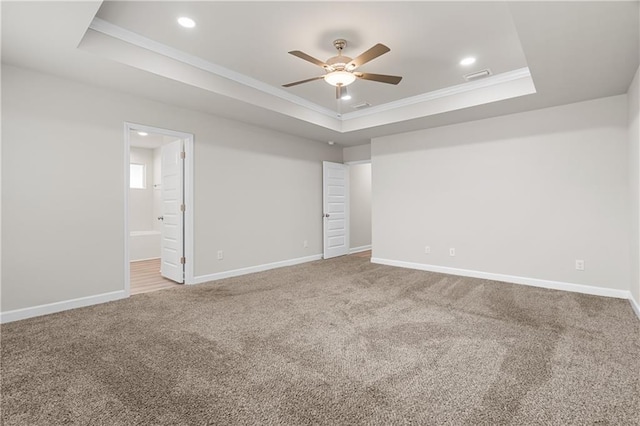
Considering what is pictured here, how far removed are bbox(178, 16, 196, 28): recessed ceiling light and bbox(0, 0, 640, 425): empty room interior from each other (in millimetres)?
32

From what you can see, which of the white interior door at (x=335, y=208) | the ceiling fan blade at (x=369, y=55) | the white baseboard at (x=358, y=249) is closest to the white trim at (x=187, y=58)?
the ceiling fan blade at (x=369, y=55)

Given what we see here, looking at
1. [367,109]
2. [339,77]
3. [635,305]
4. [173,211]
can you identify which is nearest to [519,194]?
[635,305]

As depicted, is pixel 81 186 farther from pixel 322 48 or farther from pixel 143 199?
pixel 143 199

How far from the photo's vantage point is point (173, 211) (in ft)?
15.6

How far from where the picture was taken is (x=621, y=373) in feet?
6.78

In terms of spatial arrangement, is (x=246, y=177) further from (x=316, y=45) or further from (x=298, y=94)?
(x=316, y=45)

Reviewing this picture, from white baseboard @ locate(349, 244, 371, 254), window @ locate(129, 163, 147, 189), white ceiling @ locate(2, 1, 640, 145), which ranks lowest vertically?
white baseboard @ locate(349, 244, 371, 254)

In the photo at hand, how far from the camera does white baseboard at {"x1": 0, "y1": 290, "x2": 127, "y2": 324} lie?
305 centimetres

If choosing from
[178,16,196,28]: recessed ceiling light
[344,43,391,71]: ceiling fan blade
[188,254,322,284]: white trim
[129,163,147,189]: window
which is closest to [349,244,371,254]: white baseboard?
[188,254,322,284]: white trim

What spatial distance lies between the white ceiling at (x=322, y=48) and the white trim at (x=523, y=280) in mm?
2405

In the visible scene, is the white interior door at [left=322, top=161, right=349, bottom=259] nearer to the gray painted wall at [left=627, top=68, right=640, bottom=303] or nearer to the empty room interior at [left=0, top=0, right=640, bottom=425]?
the empty room interior at [left=0, top=0, right=640, bottom=425]

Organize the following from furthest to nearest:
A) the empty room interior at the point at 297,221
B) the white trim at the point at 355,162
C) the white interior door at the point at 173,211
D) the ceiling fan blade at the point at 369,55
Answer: the white trim at the point at 355,162 → the white interior door at the point at 173,211 → the ceiling fan blade at the point at 369,55 → the empty room interior at the point at 297,221

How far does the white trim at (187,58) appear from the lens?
9.45 ft

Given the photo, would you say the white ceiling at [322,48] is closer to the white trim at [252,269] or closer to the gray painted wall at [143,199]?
the white trim at [252,269]
